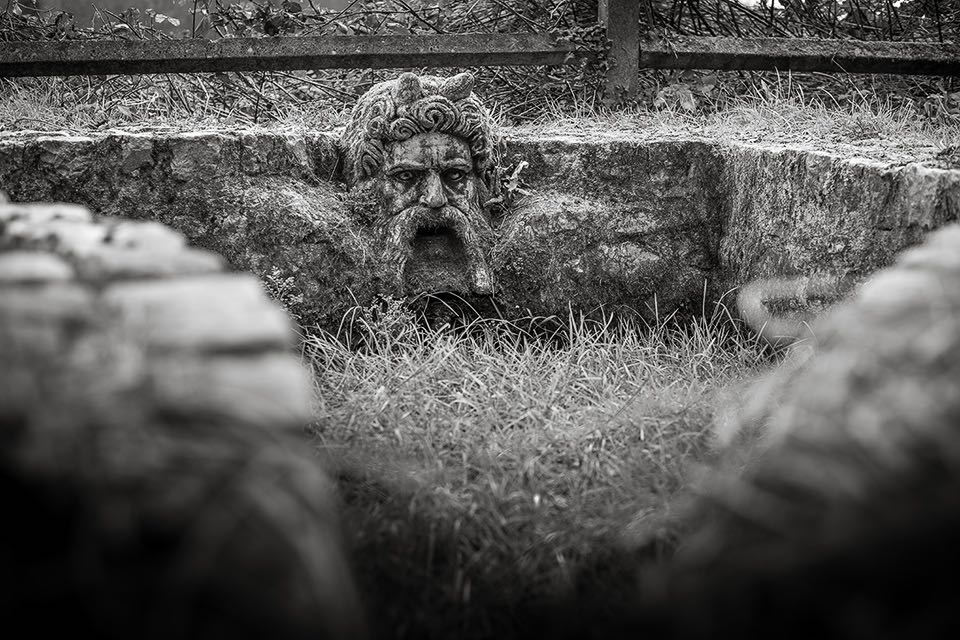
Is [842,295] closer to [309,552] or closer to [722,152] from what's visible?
[722,152]

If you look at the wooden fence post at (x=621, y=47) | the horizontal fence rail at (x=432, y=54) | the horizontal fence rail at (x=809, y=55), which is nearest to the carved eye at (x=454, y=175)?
the horizontal fence rail at (x=432, y=54)

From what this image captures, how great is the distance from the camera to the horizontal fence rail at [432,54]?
3.54 m

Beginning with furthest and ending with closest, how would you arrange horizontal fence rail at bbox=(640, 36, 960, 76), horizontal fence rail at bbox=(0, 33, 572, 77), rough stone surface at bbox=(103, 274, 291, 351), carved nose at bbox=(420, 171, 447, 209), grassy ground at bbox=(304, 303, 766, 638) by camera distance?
horizontal fence rail at bbox=(640, 36, 960, 76), horizontal fence rail at bbox=(0, 33, 572, 77), carved nose at bbox=(420, 171, 447, 209), grassy ground at bbox=(304, 303, 766, 638), rough stone surface at bbox=(103, 274, 291, 351)

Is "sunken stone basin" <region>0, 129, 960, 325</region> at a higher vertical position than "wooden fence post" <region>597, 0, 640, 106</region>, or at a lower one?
lower

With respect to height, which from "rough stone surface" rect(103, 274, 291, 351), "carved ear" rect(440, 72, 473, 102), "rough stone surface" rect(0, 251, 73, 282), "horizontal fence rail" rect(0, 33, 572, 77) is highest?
"horizontal fence rail" rect(0, 33, 572, 77)

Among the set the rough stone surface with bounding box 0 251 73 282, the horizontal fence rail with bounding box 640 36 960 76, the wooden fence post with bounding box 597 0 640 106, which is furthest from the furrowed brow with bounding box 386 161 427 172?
the rough stone surface with bounding box 0 251 73 282

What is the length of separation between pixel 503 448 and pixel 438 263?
3.53 ft

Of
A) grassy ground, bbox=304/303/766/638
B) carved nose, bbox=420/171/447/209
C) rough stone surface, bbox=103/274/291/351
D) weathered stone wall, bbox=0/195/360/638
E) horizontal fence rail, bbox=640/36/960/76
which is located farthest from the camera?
horizontal fence rail, bbox=640/36/960/76

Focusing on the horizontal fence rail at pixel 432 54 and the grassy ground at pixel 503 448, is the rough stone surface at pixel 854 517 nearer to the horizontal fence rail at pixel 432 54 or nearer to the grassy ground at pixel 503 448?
the grassy ground at pixel 503 448

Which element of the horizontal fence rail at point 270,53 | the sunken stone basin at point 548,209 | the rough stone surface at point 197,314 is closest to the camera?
the rough stone surface at point 197,314

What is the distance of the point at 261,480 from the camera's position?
0.66 metres

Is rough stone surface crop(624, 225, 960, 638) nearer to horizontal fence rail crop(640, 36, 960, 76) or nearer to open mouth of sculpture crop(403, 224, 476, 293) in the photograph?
open mouth of sculpture crop(403, 224, 476, 293)

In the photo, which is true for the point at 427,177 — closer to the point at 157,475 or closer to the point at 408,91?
the point at 408,91

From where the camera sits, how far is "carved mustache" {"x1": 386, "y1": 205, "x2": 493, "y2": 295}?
2.92 m
